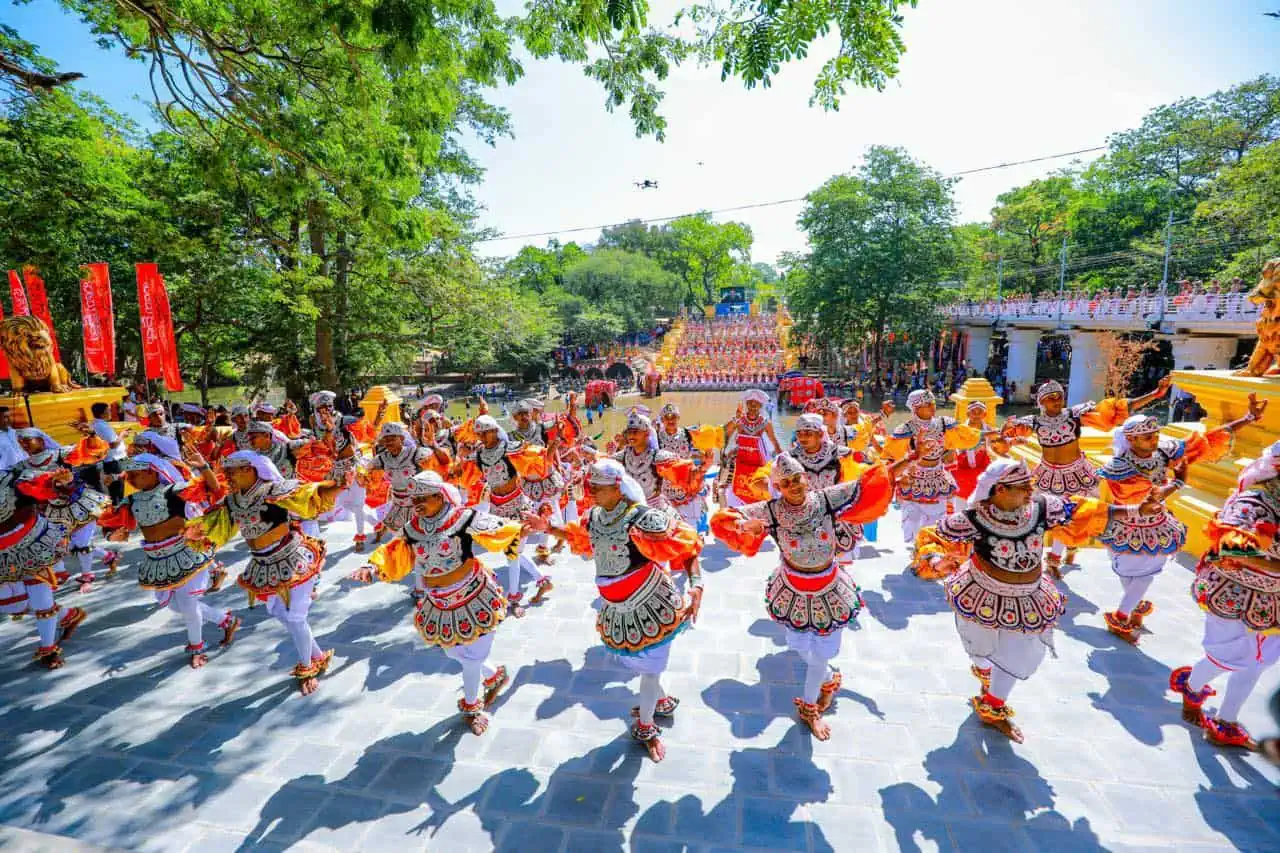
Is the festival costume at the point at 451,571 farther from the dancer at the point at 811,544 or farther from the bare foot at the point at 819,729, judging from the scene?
the bare foot at the point at 819,729

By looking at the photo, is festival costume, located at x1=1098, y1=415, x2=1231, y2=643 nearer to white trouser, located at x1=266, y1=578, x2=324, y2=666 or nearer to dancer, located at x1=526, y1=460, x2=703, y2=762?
dancer, located at x1=526, y1=460, x2=703, y2=762

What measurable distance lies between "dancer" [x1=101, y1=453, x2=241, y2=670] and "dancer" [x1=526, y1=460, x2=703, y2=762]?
11.7ft

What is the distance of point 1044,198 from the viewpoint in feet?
127

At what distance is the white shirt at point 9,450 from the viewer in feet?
19.2

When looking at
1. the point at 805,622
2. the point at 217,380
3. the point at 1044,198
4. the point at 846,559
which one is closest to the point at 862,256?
the point at 1044,198

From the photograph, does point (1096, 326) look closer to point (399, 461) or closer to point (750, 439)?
point (750, 439)

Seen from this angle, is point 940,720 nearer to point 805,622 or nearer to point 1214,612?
point 805,622

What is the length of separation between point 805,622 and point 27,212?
15.1 meters

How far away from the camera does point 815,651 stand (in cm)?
408

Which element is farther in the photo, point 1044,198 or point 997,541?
point 1044,198

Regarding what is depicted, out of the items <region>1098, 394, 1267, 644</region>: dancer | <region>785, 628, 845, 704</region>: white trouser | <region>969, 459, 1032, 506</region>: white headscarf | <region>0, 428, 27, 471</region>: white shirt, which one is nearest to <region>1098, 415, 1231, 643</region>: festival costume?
<region>1098, 394, 1267, 644</region>: dancer

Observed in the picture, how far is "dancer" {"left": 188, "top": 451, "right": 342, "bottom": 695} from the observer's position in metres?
4.55

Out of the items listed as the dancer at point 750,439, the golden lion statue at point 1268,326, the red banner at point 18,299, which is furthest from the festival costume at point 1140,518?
the red banner at point 18,299

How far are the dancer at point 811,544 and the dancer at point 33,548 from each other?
5.73 m
